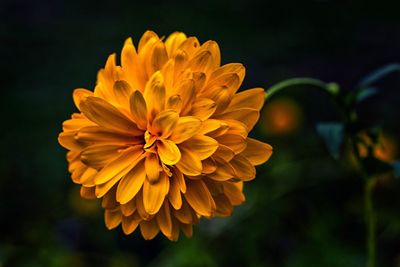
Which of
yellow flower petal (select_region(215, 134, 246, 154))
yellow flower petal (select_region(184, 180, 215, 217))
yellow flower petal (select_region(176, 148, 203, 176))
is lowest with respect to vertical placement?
yellow flower petal (select_region(184, 180, 215, 217))

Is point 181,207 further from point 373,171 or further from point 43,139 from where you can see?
point 43,139

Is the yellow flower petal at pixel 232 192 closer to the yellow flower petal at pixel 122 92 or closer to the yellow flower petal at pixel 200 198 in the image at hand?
the yellow flower petal at pixel 200 198

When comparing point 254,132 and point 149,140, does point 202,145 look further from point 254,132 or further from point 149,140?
point 254,132

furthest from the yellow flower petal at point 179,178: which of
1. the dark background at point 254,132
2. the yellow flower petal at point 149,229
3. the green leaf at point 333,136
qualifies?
the dark background at point 254,132

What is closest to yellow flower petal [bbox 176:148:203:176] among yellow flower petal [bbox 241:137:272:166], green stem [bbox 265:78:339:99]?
yellow flower petal [bbox 241:137:272:166]

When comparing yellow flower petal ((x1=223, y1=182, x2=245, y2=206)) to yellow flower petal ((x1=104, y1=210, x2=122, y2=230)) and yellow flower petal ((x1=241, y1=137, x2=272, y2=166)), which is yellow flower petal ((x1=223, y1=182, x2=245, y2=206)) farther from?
yellow flower petal ((x1=104, y1=210, x2=122, y2=230))

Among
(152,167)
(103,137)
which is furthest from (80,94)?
(152,167)
